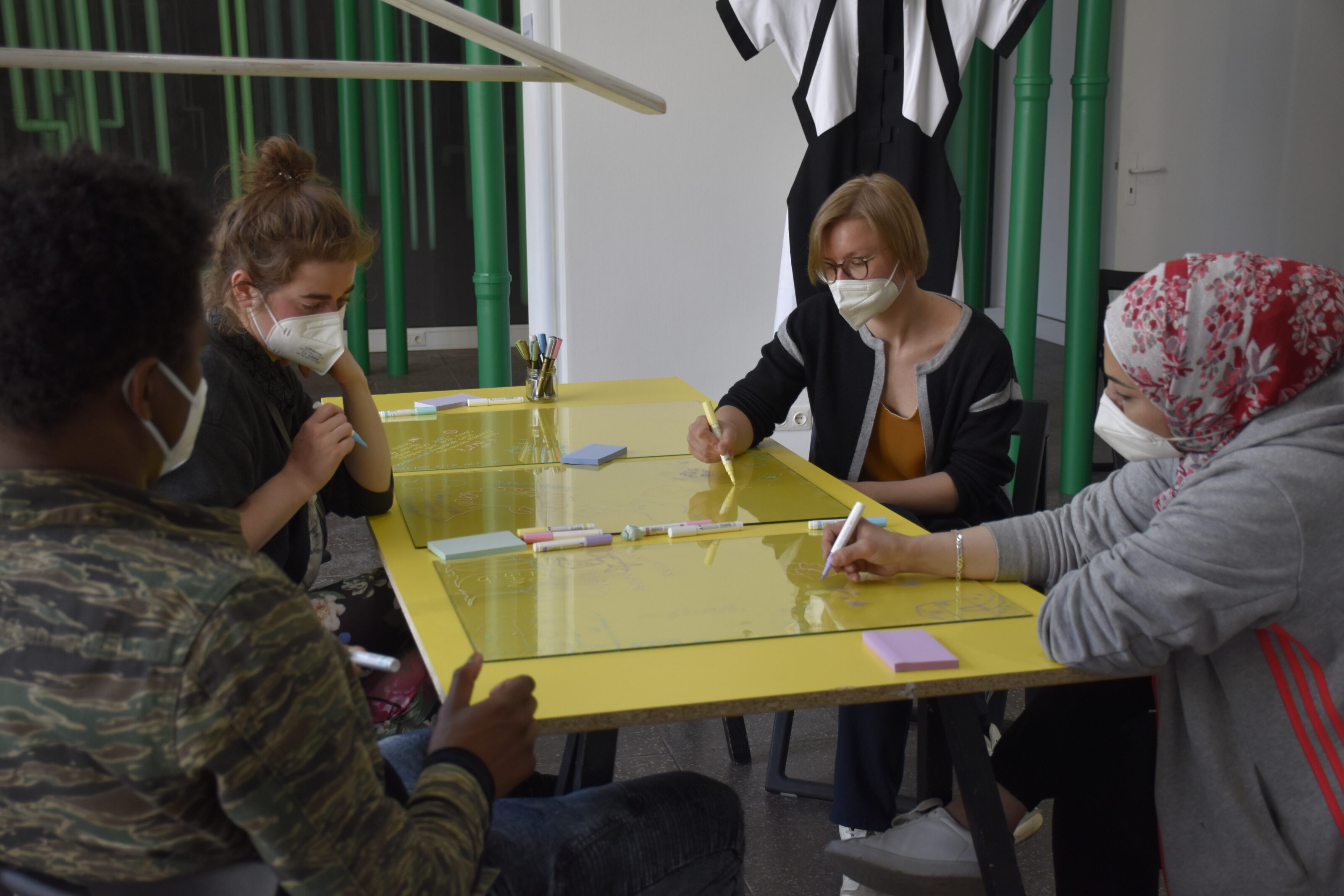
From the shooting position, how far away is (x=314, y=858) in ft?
2.51

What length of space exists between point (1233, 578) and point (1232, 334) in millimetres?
263

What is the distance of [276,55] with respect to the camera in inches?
259

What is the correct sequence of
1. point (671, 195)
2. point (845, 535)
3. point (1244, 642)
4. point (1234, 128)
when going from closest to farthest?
point (1244, 642) < point (845, 535) < point (671, 195) < point (1234, 128)

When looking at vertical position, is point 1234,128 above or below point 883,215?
above

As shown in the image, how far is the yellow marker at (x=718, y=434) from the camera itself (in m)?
2.06

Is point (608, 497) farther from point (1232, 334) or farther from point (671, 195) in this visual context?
point (671, 195)

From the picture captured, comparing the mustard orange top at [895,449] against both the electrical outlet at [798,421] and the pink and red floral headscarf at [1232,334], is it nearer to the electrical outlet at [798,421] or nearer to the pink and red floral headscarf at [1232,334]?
the pink and red floral headscarf at [1232,334]

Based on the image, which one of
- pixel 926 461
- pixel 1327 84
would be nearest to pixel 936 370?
pixel 926 461

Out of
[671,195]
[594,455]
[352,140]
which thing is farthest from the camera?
[352,140]

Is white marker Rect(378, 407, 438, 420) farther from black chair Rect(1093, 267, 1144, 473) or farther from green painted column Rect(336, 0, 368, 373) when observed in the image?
green painted column Rect(336, 0, 368, 373)

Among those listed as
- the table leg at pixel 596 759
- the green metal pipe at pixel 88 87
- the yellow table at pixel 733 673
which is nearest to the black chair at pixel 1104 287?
the yellow table at pixel 733 673

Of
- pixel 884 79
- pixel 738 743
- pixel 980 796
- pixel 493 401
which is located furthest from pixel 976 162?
pixel 980 796

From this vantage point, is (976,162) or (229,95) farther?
(229,95)

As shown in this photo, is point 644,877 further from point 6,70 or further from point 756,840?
point 6,70
